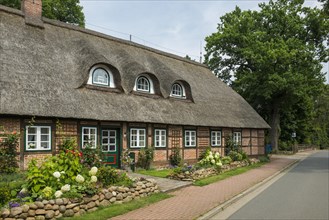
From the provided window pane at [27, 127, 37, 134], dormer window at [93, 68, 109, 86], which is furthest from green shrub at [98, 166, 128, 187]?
dormer window at [93, 68, 109, 86]

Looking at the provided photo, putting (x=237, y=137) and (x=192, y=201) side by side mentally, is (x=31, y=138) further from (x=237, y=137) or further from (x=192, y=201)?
(x=237, y=137)

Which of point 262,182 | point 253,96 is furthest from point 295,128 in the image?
point 262,182

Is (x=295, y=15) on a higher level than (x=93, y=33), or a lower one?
higher

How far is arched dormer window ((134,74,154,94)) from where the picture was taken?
17.7 metres

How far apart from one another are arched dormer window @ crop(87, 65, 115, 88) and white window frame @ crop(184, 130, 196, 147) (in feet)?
18.1

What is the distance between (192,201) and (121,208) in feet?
7.89

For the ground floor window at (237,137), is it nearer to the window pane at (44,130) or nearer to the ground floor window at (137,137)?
the ground floor window at (137,137)

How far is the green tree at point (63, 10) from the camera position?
27500 mm

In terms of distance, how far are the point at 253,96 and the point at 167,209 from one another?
2709cm

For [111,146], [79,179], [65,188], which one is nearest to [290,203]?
[79,179]

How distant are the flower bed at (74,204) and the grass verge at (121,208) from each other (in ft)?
0.62

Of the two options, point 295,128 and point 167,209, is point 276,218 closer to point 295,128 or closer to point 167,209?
point 167,209

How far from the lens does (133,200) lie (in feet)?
31.6

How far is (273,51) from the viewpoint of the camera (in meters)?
28.2
